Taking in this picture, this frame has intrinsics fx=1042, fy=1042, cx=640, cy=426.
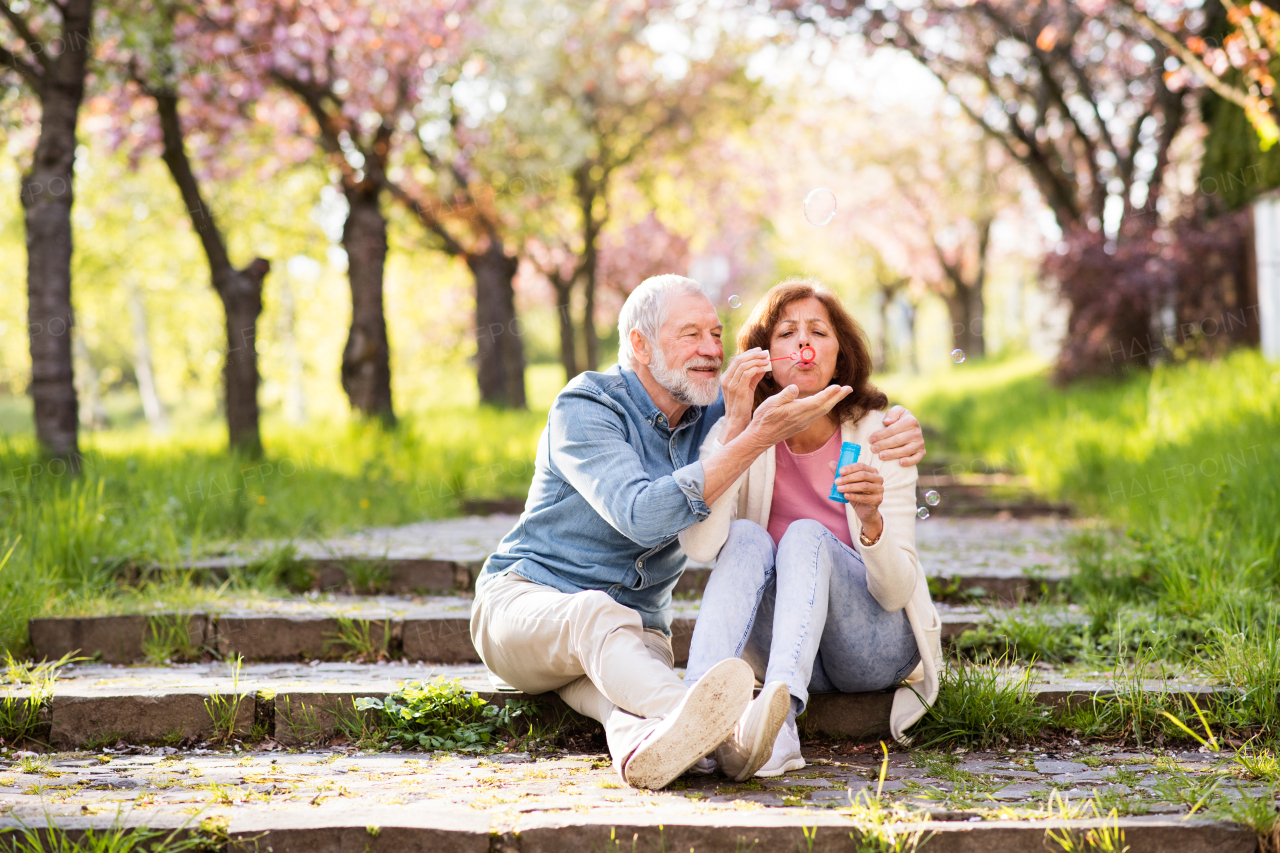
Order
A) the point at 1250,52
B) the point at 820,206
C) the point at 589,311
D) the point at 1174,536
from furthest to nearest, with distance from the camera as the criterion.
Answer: the point at 589,311 → the point at 1250,52 → the point at 1174,536 → the point at 820,206

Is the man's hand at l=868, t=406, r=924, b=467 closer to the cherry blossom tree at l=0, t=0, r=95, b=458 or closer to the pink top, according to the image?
the pink top

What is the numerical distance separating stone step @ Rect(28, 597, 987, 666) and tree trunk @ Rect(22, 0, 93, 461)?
2.54 meters

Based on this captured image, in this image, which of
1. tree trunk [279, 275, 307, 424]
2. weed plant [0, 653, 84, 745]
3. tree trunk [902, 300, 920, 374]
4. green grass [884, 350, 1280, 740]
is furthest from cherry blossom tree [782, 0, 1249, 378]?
tree trunk [902, 300, 920, 374]

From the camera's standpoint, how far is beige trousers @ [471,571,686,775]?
2535 millimetres

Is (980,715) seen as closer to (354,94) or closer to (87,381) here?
(354,94)

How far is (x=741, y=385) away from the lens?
2.71 meters

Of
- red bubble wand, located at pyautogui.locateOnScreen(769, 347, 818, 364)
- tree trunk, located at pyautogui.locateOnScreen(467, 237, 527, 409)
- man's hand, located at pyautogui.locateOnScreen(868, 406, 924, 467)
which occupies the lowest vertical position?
man's hand, located at pyautogui.locateOnScreen(868, 406, 924, 467)

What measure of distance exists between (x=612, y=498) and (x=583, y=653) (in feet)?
1.33

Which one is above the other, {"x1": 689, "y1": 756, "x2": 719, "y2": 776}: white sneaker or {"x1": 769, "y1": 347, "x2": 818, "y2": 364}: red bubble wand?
{"x1": 769, "y1": 347, "x2": 818, "y2": 364}: red bubble wand

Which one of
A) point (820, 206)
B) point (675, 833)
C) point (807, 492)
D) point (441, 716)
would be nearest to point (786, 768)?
point (675, 833)

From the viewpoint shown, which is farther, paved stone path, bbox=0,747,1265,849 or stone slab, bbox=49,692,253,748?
stone slab, bbox=49,692,253,748

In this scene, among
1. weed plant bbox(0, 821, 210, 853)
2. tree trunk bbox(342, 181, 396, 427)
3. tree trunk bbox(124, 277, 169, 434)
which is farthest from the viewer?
tree trunk bbox(124, 277, 169, 434)

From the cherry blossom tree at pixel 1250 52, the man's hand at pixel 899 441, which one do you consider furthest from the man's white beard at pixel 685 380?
the cherry blossom tree at pixel 1250 52

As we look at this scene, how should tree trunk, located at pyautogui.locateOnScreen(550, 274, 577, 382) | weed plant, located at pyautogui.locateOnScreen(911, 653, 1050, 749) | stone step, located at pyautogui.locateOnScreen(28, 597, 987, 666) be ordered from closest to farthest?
weed plant, located at pyautogui.locateOnScreen(911, 653, 1050, 749)
stone step, located at pyautogui.locateOnScreen(28, 597, 987, 666)
tree trunk, located at pyautogui.locateOnScreen(550, 274, 577, 382)
